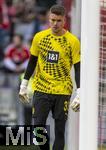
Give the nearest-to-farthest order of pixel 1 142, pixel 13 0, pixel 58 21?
1. pixel 58 21
2. pixel 1 142
3. pixel 13 0

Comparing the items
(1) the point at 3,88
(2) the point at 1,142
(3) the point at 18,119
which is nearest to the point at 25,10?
(1) the point at 3,88

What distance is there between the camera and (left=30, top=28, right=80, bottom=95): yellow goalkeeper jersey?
727 centimetres

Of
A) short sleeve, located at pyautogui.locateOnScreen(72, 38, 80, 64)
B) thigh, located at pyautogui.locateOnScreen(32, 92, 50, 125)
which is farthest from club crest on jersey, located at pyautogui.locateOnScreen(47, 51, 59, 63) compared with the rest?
thigh, located at pyautogui.locateOnScreen(32, 92, 50, 125)

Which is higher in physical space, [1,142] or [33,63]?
[33,63]

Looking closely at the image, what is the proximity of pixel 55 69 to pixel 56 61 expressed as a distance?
0.27ft

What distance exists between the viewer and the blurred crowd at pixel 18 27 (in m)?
15.5

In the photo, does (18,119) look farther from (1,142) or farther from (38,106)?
(38,106)

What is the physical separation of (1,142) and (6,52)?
721 cm

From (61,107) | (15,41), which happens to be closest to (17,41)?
(15,41)

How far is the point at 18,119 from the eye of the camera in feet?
47.0

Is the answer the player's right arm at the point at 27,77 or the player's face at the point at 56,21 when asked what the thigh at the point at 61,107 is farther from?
the player's face at the point at 56,21

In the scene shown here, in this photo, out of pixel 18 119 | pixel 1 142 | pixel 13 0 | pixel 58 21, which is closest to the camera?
pixel 58 21

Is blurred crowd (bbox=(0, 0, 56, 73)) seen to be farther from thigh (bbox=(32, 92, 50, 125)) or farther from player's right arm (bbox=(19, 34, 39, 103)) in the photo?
thigh (bbox=(32, 92, 50, 125))

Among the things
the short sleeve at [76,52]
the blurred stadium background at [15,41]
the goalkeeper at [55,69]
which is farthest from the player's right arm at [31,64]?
the blurred stadium background at [15,41]
